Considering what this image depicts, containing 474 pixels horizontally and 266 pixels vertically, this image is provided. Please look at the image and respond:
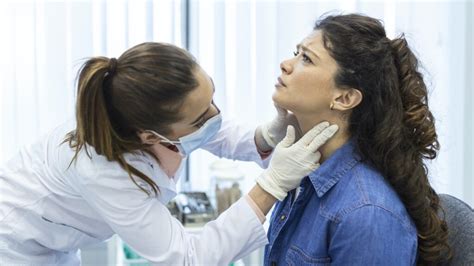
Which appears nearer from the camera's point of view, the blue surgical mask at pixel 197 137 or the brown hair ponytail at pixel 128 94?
the brown hair ponytail at pixel 128 94

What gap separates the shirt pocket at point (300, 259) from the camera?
140cm

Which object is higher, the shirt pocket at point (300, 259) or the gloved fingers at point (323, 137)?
the gloved fingers at point (323, 137)

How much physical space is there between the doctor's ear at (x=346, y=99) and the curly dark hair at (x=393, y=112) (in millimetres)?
13

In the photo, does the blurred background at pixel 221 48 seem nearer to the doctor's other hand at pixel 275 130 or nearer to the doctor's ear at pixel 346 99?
the doctor's other hand at pixel 275 130

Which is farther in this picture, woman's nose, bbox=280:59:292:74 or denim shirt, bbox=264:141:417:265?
woman's nose, bbox=280:59:292:74

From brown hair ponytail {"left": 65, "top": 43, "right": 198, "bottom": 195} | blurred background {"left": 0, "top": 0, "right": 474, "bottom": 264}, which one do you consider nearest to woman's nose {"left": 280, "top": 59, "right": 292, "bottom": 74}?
brown hair ponytail {"left": 65, "top": 43, "right": 198, "bottom": 195}

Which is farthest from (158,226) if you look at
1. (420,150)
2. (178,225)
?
(420,150)

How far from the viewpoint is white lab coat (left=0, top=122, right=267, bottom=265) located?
1.45 meters

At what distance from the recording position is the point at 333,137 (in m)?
1.52

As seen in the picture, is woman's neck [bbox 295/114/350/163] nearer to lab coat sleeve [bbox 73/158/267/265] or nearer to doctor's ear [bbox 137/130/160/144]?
lab coat sleeve [bbox 73/158/267/265]

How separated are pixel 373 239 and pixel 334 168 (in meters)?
0.23

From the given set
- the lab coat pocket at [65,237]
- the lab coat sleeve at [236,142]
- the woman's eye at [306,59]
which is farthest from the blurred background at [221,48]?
the woman's eye at [306,59]

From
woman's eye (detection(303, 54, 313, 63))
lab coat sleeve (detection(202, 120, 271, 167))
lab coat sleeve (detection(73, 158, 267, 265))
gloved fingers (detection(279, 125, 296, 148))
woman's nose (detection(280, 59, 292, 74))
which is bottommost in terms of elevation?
lab coat sleeve (detection(73, 158, 267, 265))

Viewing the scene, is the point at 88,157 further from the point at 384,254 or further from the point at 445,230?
the point at 445,230
